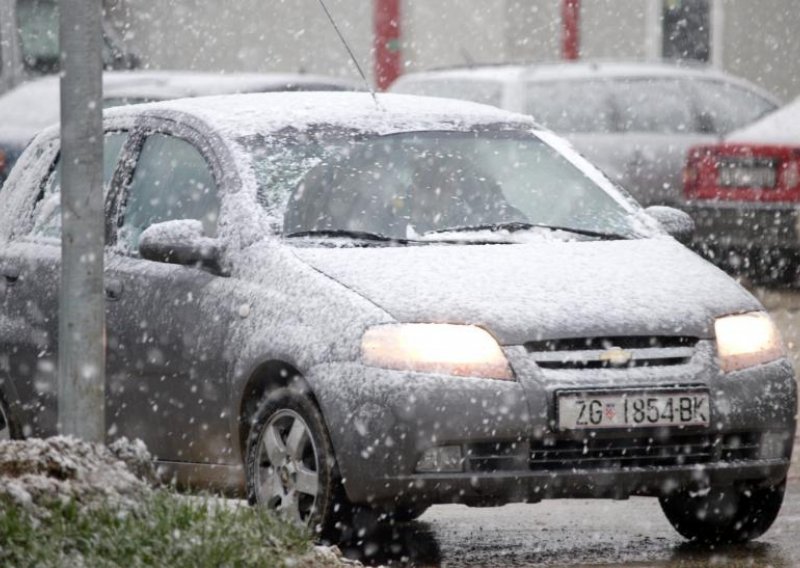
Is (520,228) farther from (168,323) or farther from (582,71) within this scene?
(582,71)

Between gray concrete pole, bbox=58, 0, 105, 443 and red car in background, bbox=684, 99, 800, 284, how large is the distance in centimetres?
844

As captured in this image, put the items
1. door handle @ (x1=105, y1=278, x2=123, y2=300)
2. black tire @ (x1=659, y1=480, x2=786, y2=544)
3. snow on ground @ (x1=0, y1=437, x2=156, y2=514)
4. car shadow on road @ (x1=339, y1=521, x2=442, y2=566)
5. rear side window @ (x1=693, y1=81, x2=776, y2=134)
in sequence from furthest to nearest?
1. rear side window @ (x1=693, y1=81, x2=776, y2=134)
2. door handle @ (x1=105, y1=278, x2=123, y2=300)
3. black tire @ (x1=659, y1=480, x2=786, y2=544)
4. car shadow on road @ (x1=339, y1=521, x2=442, y2=566)
5. snow on ground @ (x1=0, y1=437, x2=156, y2=514)

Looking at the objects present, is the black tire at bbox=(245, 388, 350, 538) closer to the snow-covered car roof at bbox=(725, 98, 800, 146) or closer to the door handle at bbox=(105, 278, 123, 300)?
the door handle at bbox=(105, 278, 123, 300)

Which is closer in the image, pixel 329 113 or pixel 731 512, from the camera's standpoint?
pixel 731 512

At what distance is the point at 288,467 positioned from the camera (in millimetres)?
7000

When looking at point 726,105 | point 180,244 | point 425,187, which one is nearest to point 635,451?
point 425,187

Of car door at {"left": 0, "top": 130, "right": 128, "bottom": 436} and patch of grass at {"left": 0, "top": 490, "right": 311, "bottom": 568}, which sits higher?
car door at {"left": 0, "top": 130, "right": 128, "bottom": 436}

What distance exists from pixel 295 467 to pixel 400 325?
58cm

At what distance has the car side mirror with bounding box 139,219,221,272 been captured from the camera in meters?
7.39

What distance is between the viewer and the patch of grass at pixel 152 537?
5.60 metres

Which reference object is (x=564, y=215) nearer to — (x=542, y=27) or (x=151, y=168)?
(x=151, y=168)

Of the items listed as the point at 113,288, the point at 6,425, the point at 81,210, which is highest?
the point at 81,210

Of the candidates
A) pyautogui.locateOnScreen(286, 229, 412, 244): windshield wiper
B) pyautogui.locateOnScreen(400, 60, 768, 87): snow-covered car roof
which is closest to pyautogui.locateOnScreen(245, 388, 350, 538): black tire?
pyautogui.locateOnScreen(286, 229, 412, 244): windshield wiper

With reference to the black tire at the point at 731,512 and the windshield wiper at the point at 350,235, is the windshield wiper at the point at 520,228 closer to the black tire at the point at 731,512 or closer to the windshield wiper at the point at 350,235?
the windshield wiper at the point at 350,235
